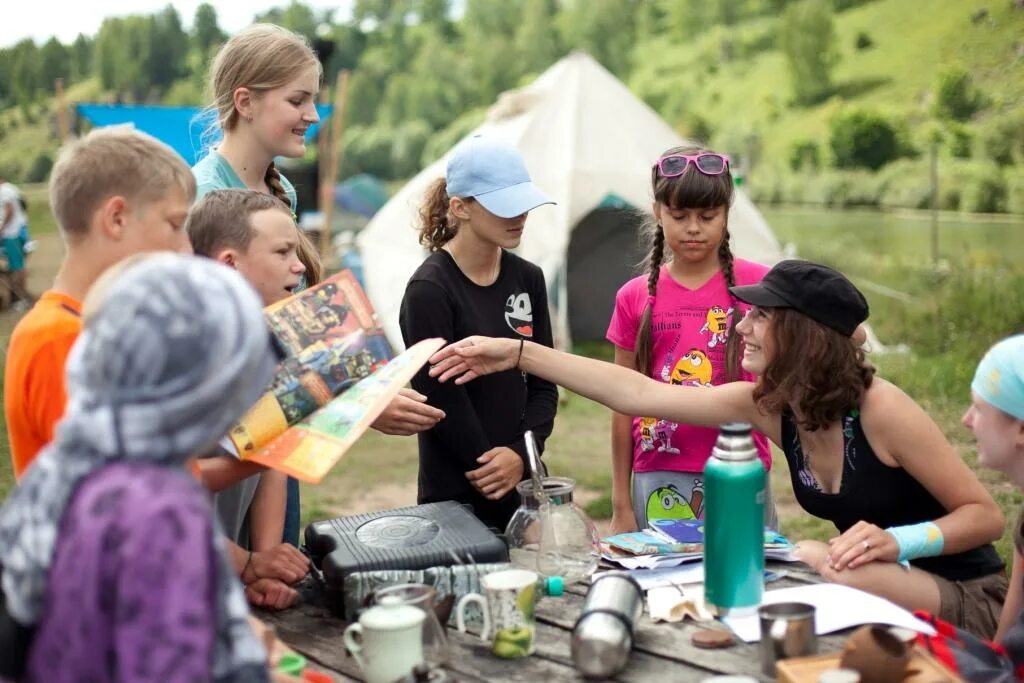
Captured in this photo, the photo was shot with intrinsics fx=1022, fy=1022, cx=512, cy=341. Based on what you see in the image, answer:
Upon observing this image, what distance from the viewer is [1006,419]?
207cm

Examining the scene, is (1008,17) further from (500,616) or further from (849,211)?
(500,616)

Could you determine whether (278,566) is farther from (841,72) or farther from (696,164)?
(841,72)

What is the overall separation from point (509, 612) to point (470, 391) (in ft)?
3.73

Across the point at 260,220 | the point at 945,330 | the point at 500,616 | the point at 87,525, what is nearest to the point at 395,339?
the point at 945,330

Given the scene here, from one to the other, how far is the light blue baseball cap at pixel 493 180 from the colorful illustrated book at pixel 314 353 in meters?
0.88

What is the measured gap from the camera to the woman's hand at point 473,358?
100 inches

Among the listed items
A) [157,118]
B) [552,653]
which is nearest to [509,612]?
[552,653]

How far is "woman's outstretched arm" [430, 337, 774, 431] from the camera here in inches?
102

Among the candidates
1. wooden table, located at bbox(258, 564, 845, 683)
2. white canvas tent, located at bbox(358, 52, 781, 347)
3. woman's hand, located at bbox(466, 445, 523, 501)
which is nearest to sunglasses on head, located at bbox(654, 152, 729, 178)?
woman's hand, located at bbox(466, 445, 523, 501)

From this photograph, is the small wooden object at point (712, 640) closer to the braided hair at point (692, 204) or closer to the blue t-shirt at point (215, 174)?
the braided hair at point (692, 204)

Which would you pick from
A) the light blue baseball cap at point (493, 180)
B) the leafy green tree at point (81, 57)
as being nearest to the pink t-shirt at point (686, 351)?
the light blue baseball cap at point (493, 180)

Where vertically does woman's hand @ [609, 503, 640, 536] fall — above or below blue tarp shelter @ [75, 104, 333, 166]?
below

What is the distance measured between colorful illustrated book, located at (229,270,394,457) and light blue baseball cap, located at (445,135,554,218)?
884mm

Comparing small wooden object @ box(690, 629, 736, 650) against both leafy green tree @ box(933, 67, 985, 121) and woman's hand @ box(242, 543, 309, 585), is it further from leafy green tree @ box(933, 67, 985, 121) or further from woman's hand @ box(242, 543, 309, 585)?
leafy green tree @ box(933, 67, 985, 121)
